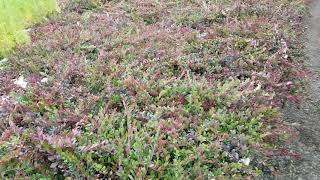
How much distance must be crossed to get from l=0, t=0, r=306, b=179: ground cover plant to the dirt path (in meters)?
0.22

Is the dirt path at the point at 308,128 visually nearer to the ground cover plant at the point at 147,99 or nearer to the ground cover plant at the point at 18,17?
the ground cover plant at the point at 147,99

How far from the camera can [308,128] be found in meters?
4.42

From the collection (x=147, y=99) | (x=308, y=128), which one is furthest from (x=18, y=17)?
(x=308, y=128)

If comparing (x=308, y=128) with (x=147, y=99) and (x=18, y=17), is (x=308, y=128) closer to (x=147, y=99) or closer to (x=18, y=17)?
(x=147, y=99)

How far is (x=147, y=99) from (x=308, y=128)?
5.80 feet

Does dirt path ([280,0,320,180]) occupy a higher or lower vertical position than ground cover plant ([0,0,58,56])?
lower

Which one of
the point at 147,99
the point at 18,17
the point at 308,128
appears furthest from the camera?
the point at 18,17

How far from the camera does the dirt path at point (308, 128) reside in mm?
3734

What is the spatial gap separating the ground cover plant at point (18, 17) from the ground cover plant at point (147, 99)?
232 millimetres

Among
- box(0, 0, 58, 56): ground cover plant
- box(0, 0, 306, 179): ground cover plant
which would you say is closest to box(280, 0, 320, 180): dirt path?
box(0, 0, 306, 179): ground cover plant

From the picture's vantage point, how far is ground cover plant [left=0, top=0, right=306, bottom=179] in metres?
2.87

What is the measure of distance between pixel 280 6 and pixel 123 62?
147 inches

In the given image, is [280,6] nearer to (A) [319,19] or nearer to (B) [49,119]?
(A) [319,19]

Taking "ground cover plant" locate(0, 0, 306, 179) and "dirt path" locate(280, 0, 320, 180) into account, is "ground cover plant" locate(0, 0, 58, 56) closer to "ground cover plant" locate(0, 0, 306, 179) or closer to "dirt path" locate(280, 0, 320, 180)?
"ground cover plant" locate(0, 0, 306, 179)
